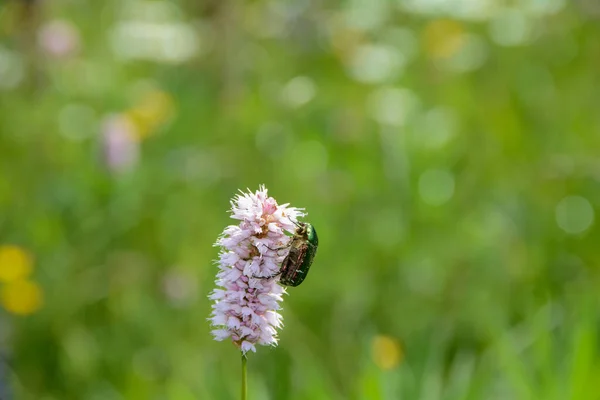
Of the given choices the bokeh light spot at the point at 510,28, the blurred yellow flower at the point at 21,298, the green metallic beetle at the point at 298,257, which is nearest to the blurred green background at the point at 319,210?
the blurred yellow flower at the point at 21,298

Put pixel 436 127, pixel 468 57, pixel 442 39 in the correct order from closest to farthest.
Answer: pixel 436 127, pixel 442 39, pixel 468 57

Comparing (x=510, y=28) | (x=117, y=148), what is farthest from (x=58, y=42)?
(x=510, y=28)

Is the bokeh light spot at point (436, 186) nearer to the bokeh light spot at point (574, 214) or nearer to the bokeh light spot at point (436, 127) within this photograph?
the bokeh light spot at point (436, 127)

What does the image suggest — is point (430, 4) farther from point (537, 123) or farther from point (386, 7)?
point (386, 7)

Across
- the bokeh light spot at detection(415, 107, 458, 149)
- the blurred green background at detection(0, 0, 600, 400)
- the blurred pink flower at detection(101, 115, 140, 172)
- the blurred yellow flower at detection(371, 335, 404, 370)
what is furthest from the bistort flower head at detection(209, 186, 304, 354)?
the bokeh light spot at detection(415, 107, 458, 149)

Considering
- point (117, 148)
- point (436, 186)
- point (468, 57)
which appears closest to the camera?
point (117, 148)

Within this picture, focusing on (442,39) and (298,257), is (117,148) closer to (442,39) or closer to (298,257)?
(298,257)
